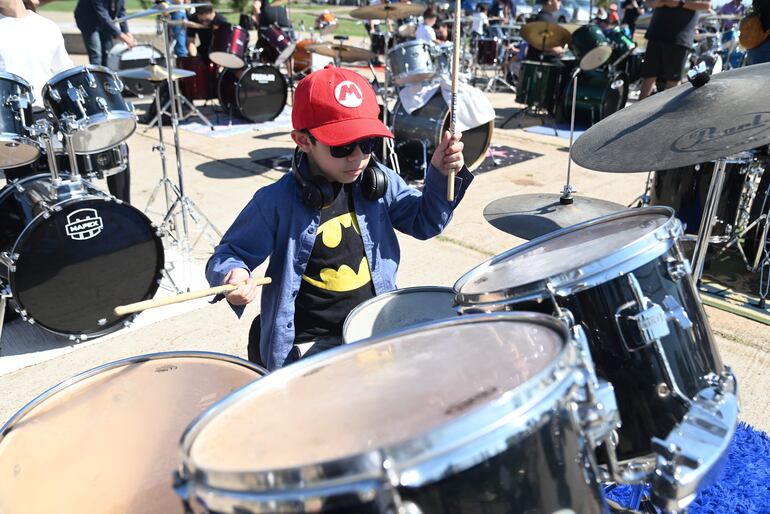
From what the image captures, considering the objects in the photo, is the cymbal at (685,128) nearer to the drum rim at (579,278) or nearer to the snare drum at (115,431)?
the drum rim at (579,278)

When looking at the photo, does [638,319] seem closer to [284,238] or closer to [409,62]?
[284,238]

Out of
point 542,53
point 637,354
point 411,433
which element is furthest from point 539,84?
point 411,433

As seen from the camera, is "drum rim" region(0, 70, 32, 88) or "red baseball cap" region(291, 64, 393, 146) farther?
"drum rim" region(0, 70, 32, 88)

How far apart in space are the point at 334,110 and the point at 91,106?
84.1 inches

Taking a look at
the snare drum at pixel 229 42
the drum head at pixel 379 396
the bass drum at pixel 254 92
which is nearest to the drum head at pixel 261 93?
the bass drum at pixel 254 92

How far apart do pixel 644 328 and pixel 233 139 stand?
6976 mm

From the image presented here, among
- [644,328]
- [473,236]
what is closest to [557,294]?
[644,328]

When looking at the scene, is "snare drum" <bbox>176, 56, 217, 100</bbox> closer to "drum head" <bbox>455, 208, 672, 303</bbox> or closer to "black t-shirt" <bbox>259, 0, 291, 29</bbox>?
"black t-shirt" <bbox>259, 0, 291, 29</bbox>

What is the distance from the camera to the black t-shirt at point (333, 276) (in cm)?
206

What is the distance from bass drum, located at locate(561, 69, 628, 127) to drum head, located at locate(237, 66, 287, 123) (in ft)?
13.5

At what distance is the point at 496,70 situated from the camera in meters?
13.2

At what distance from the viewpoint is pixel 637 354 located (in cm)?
146

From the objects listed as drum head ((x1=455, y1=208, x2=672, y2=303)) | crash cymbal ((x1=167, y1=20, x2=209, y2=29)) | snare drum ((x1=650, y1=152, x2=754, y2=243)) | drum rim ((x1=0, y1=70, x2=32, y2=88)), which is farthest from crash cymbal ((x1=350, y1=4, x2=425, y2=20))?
drum head ((x1=455, y1=208, x2=672, y2=303))

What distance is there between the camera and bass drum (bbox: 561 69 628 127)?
26.0 feet
